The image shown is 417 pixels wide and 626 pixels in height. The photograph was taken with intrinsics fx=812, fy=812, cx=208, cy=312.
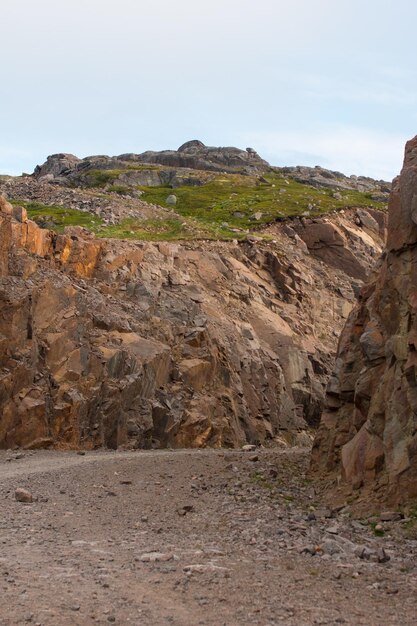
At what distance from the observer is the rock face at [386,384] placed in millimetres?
22172

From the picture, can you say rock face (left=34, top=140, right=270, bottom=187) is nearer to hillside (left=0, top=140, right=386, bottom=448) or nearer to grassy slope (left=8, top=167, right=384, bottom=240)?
grassy slope (left=8, top=167, right=384, bottom=240)

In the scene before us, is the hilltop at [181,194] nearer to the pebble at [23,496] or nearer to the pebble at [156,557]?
the pebble at [23,496]

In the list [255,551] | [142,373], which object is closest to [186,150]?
[142,373]

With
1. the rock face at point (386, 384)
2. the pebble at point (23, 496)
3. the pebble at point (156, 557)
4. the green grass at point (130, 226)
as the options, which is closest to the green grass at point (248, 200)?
the green grass at point (130, 226)

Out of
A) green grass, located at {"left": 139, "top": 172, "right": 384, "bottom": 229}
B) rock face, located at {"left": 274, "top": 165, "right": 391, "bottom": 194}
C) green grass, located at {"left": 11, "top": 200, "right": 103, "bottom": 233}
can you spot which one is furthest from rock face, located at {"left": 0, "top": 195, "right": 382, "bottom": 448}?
rock face, located at {"left": 274, "top": 165, "right": 391, "bottom": 194}

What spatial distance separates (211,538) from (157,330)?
27074 mm

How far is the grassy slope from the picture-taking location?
206ft

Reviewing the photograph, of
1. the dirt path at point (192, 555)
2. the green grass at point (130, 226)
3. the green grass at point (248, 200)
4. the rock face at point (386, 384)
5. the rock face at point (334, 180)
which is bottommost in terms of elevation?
the dirt path at point (192, 555)

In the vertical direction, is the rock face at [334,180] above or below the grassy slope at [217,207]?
above

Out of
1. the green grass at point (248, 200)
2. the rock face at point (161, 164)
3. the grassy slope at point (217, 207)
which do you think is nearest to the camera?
the grassy slope at point (217, 207)

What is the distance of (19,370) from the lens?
38594mm

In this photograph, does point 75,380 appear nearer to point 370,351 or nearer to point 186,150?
point 370,351

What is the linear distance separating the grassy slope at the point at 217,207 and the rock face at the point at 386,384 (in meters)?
32.7

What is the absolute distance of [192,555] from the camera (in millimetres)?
17172
